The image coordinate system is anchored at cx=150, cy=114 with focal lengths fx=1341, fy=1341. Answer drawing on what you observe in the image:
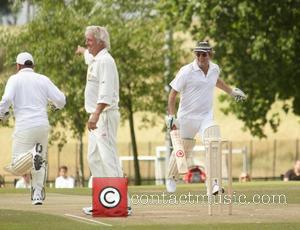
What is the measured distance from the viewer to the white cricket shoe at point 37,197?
18297 millimetres

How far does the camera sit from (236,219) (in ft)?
52.5

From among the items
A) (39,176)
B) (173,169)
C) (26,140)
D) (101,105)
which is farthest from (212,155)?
(173,169)

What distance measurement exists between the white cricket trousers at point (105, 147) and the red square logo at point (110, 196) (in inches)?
26.6

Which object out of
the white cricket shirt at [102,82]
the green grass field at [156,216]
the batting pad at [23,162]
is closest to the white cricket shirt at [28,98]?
the batting pad at [23,162]

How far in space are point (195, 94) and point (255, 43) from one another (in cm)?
2649

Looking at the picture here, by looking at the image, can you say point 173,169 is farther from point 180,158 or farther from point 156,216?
point 156,216

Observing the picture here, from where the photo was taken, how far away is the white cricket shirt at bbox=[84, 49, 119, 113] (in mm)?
16391

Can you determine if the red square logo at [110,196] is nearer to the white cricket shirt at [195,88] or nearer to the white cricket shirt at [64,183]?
the white cricket shirt at [195,88]

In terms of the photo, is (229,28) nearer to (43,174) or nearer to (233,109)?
(233,109)

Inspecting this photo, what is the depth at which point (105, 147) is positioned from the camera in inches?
653

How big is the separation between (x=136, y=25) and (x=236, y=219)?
110 ft

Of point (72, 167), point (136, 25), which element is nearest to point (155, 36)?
point (136, 25)

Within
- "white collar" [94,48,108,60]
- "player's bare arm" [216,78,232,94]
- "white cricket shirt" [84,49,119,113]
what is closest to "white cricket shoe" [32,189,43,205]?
"white cricket shirt" [84,49,119,113]

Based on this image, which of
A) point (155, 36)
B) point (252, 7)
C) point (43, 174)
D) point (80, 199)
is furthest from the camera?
point (155, 36)
